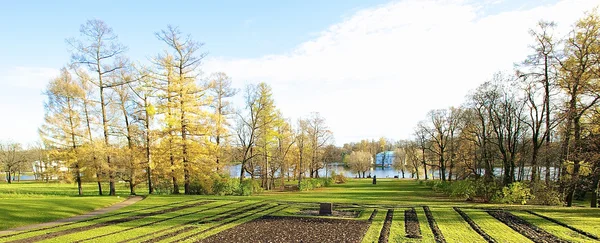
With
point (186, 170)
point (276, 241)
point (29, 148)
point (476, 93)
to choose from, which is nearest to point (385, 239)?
point (276, 241)

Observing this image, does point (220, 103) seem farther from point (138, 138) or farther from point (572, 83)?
point (572, 83)

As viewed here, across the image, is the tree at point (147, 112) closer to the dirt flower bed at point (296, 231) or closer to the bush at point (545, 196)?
the dirt flower bed at point (296, 231)

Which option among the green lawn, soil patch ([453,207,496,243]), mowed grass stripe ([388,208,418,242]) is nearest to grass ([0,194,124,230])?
the green lawn

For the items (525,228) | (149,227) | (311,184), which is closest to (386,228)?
(525,228)

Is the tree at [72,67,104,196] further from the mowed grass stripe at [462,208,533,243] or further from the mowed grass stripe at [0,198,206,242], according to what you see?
the mowed grass stripe at [462,208,533,243]

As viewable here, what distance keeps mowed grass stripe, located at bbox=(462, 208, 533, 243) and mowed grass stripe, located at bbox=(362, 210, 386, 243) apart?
326 cm

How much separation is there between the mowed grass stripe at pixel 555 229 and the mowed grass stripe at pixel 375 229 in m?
5.05

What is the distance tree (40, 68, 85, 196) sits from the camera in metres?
22.7

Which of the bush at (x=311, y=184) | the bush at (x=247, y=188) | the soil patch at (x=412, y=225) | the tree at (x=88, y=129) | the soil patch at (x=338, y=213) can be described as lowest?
the bush at (x=311, y=184)

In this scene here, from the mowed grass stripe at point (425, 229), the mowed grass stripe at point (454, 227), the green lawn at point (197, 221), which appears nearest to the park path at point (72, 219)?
the green lawn at point (197, 221)

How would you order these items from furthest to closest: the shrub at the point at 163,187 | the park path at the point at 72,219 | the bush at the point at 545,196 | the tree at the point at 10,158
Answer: the tree at the point at 10,158, the shrub at the point at 163,187, the bush at the point at 545,196, the park path at the point at 72,219

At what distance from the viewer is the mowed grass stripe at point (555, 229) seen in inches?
354

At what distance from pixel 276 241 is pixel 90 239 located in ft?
17.0

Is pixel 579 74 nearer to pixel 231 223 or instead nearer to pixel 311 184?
pixel 231 223
